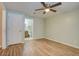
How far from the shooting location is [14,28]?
461 cm

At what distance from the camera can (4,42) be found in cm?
377

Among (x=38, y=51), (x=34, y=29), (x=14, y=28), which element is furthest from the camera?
(x=34, y=29)

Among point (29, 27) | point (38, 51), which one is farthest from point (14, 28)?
point (29, 27)

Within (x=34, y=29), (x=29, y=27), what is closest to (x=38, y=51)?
(x=34, y=29)

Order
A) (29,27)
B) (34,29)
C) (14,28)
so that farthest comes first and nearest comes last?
(29,27), (34,29), (14,28)

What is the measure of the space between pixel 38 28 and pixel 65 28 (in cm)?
260

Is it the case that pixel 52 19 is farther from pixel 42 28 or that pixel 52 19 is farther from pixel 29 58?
pixel 29 58

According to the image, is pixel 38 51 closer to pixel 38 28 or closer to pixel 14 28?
pixel 14 28

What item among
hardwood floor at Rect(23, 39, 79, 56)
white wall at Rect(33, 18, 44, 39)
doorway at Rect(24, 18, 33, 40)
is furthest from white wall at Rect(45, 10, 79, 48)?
doorway at Rect(24, 18, 33, 40)

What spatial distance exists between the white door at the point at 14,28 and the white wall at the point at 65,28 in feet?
7.57

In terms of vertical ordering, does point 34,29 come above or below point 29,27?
below

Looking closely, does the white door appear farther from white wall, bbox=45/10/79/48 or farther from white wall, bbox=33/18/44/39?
white wall, bbox=45/10/79/48

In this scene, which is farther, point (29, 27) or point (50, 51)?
point (29, 27)

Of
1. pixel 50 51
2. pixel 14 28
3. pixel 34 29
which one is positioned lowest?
pixel 50 51
